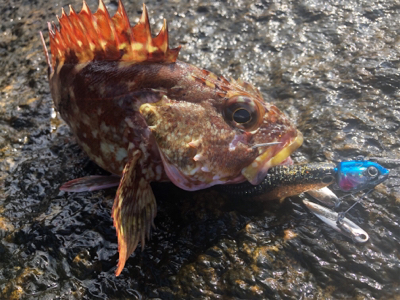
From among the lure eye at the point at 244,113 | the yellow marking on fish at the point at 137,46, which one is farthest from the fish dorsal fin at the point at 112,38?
the lure eye at the point at 244,113

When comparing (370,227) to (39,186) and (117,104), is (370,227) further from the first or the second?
(39,186)

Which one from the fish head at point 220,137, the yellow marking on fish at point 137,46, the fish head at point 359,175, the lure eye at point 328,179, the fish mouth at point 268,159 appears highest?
the yellow marking on fish at point 137,46

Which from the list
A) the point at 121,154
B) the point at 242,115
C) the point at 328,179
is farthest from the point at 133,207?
→ the point at 328,179

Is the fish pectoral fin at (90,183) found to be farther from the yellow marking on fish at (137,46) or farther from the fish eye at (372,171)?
the fish eye at (372,171)

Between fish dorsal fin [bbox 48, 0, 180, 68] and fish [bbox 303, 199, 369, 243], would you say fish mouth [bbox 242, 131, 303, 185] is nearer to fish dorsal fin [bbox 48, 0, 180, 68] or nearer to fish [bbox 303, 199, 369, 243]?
fish [bbox 303, 199, 369, 243]

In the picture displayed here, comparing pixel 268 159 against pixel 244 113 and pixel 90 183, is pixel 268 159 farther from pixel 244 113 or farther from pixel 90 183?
pixel 90 183

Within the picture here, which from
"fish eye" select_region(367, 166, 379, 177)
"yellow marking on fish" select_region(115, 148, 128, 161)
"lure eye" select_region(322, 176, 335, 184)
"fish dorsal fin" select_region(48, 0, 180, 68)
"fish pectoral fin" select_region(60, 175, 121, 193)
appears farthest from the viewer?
"fish pectoral fin" select_region(60, 175, 121, 193)

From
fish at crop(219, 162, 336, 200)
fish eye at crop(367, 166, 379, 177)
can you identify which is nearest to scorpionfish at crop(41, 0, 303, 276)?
fish at crop(219, 162, 336, 200)

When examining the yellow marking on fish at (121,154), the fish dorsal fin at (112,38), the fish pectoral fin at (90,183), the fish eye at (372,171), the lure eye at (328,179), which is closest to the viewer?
the fish eye at (372,171)
